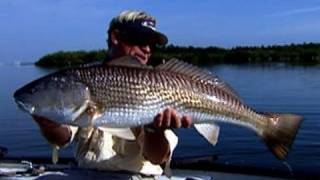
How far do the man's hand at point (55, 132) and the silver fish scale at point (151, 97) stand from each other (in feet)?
2.13

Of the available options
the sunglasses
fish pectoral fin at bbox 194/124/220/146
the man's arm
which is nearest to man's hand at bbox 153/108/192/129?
the man's arm

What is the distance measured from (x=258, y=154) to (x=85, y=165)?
11.5 meters

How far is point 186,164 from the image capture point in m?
9.31

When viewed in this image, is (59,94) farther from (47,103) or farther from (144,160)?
(144,160)

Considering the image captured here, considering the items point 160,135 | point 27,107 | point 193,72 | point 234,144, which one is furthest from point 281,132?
point 234,144

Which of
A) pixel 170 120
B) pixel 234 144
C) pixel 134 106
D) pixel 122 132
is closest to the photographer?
pixel 134 106

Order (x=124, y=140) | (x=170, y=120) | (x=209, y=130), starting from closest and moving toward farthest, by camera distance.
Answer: (x=170, y=120) → (x=209, y=130) → (x=124, y=140)

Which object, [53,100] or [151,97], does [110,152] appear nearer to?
[151,97]

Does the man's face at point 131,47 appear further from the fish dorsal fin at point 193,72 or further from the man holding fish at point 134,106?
the fish dorsal fin at point 193,72

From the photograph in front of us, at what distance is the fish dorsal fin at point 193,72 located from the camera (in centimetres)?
477

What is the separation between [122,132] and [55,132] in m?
0.64

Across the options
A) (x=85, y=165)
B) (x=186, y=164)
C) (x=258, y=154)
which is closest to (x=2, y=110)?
(x=258, y=154)

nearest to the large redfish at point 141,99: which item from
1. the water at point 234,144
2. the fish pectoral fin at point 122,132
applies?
the fish pectoral fin at point 122,132

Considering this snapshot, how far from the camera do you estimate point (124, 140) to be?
5.29 metres
